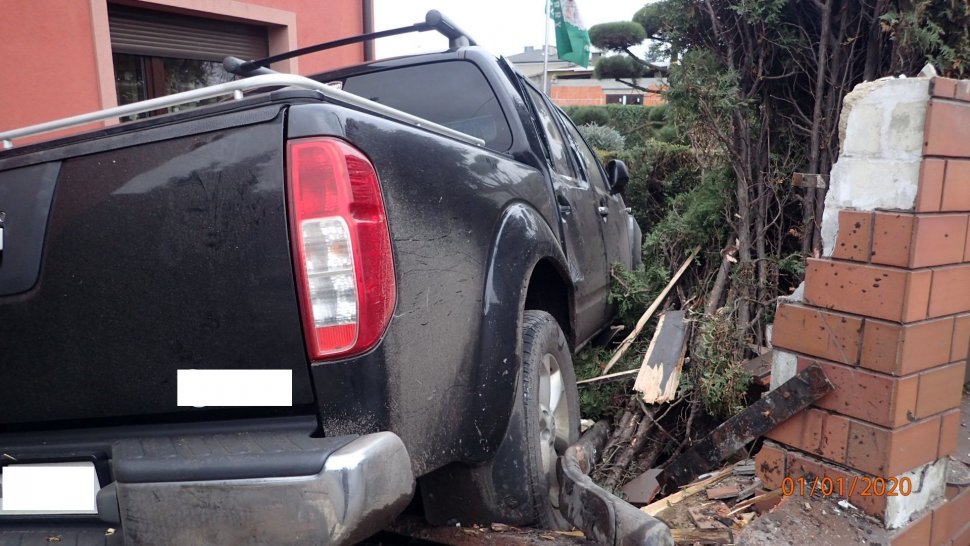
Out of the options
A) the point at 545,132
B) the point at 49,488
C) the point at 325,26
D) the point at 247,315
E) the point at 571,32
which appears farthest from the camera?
the point at 571,32

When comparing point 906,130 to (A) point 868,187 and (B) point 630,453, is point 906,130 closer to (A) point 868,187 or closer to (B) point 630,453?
(A) point 868,187

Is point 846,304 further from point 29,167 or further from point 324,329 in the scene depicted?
point 29,167

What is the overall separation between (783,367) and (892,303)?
467 millimetres

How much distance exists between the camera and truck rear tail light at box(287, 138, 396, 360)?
58.4 inches

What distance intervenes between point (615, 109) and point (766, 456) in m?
21.7

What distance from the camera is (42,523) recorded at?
169 centimetres

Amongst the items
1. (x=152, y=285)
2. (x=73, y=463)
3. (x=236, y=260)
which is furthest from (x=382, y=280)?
(x=73, y=463)

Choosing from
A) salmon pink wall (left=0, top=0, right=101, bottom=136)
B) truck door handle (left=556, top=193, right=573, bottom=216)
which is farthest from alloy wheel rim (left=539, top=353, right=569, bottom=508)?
salmon pink wall (left=0, top=0, right=101, bottom=136)

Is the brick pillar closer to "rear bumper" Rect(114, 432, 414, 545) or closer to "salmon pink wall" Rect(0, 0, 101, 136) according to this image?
"rear bumper" Rect(114, 432, 414, 545)

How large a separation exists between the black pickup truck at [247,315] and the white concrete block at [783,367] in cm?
110

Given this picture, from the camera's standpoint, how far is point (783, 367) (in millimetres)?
2344

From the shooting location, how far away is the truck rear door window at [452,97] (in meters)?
3.09

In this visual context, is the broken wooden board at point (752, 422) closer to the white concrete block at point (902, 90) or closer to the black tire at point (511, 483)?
the black tire at point (511, 483)

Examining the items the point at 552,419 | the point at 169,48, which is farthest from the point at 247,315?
the point at 169,48
